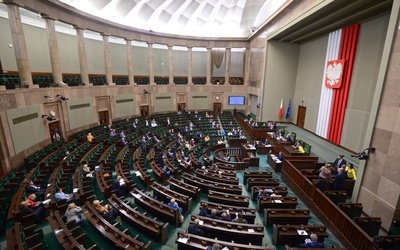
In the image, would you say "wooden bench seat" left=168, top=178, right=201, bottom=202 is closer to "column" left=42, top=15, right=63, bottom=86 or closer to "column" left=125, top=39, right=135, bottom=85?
"column" left=42, top=15, right=63, bottom=86

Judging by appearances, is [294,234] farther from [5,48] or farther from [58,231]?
[5,48]

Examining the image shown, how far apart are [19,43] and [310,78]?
20278 mm

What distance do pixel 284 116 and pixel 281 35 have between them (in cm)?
783

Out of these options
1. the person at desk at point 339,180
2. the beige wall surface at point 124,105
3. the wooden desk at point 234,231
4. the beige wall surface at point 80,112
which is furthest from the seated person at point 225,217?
the beige wall surface at point 124,105

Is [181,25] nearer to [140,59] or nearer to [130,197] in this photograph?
[140,59]

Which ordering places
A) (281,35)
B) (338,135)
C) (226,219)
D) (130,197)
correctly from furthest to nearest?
(281,35) < (338,135) < (130,197) < (226,219)

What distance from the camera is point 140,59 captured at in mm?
25734

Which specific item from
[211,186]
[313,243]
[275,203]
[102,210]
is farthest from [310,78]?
[102,210]

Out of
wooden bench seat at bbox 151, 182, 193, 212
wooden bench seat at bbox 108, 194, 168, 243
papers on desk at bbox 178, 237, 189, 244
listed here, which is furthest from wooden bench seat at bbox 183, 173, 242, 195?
papers on desk at bbox 178, 237, 189, 244

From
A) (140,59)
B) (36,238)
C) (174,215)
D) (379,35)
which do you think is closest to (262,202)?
(174,215)

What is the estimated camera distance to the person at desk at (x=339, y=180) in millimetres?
7973

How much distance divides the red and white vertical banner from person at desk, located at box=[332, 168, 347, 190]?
6.65m

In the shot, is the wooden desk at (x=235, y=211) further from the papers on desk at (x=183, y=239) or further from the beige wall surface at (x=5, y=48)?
the beige wall surface at (x=5, y=48)

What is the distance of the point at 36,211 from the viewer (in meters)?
5.84
